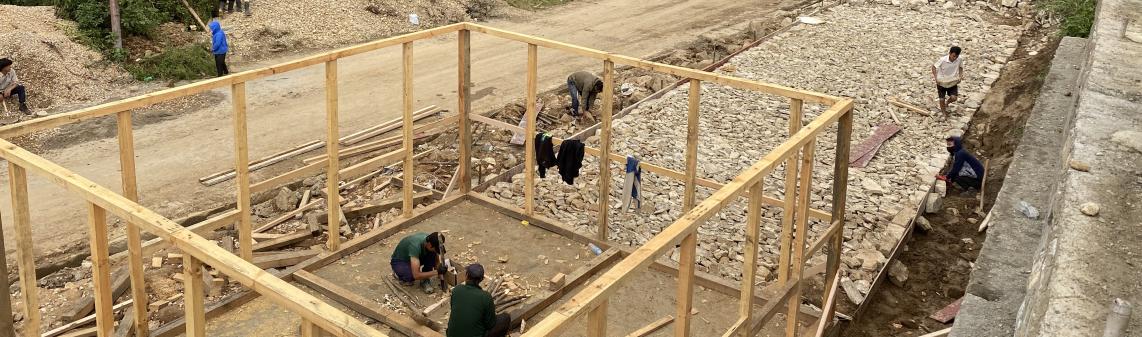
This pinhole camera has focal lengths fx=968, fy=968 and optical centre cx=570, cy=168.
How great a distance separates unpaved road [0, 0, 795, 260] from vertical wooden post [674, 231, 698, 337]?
8772 mm

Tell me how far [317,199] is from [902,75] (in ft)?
44.4

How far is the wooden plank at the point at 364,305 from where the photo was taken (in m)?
9.85

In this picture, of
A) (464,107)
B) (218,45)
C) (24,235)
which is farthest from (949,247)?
(218,45)

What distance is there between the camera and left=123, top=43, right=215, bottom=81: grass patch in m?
20.1

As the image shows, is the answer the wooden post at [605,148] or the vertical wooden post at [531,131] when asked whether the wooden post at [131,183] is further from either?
the wooden post at [605,148]

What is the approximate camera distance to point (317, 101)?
18.7 m

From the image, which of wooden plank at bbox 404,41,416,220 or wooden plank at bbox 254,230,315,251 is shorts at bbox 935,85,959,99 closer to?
wooden plank at bbox 404,41,416,220

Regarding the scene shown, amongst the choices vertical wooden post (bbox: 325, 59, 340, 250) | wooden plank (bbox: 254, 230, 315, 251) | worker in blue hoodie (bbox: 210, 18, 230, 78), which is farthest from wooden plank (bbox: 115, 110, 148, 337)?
worker in blue hoodie (bbox: 210, 18, 230, 78)

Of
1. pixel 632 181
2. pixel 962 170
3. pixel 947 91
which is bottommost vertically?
pixel 962 170

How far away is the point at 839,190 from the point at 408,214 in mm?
5544

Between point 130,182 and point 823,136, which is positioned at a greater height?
Answer: point 130,182

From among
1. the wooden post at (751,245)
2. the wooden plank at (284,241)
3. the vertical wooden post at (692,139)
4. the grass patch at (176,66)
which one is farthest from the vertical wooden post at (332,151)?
the grass patch at (176,66)

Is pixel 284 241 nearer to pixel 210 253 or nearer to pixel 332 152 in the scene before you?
pixel 332 152

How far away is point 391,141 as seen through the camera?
1573 cm
